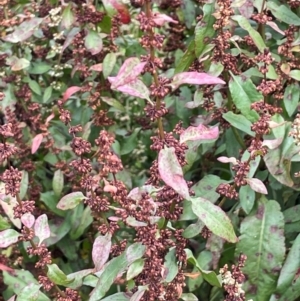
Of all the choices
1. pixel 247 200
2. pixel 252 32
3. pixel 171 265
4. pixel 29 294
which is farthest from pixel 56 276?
pixel 252 32

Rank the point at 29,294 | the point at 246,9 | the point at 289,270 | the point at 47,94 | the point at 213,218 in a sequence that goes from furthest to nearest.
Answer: the point at 47,94 → the point at 246,9 → the point at 289,270 → the point at 29,294 → the point at 213,218

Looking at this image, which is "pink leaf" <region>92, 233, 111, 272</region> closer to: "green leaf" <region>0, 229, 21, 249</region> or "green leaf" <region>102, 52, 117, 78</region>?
"green leaf" <region>0, 229, 21, 249</region>

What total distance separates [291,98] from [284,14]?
207 millimetres

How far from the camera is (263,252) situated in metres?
1.40

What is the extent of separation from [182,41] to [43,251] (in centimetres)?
91

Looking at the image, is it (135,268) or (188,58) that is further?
(188,58)

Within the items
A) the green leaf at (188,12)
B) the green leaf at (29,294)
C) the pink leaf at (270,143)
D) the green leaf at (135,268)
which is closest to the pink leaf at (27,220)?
the green leaf at (29,294)

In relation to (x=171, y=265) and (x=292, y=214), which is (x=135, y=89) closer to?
(x=171, y=265)

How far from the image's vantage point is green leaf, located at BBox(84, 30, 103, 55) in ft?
5.33

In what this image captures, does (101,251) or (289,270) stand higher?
(101,251)

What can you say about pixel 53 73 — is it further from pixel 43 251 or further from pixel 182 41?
pixel 43 251

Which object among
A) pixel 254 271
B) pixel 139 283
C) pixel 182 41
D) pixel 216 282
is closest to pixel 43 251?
pixel 139 283

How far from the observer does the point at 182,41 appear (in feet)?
6.29

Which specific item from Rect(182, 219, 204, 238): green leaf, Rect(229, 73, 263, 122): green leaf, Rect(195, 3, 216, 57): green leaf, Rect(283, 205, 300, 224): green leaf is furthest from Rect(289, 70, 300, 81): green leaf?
Rect(182, 219, 204, 238): green leaf
